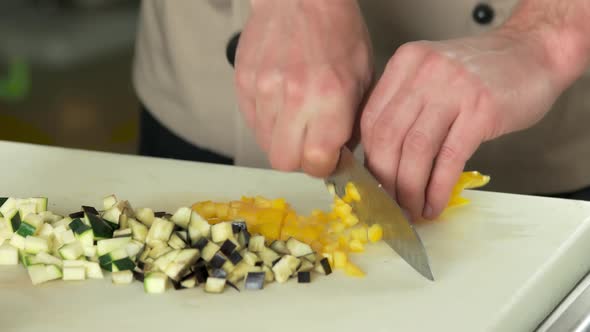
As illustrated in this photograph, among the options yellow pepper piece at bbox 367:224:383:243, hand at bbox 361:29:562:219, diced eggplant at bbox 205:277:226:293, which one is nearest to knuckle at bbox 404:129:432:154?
hand at bbox 361:29:562:219

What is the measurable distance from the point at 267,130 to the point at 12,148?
42cm

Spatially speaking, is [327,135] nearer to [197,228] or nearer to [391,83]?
[391,83]

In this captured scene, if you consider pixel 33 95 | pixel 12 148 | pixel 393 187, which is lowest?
pixel 33 95

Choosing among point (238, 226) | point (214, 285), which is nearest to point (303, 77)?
point (238, 226)

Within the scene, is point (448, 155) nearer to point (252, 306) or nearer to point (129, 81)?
point (252, 306)

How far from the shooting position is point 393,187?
4.17 ft

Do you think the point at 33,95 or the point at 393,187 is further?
the point at 33,95

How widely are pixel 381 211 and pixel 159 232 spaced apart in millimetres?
277

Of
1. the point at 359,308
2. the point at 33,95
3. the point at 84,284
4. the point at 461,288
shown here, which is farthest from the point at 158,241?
the point at 33,95

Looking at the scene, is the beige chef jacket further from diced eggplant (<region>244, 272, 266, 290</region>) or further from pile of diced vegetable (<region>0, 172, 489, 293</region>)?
diced eggplant (<region>244, 272, 266, 290</region>)

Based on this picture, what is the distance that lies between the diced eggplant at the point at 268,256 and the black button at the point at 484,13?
596mm

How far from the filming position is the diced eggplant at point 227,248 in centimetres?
113

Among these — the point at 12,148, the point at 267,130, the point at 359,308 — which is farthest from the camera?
the point at 12,148

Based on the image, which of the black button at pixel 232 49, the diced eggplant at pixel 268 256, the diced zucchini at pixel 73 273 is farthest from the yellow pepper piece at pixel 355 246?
the black button at pixel 232 49
